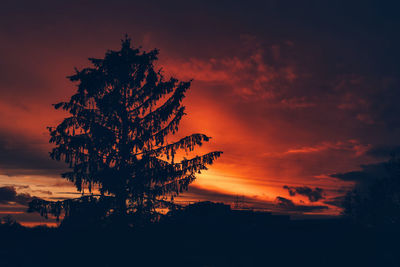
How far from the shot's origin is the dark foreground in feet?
45.5

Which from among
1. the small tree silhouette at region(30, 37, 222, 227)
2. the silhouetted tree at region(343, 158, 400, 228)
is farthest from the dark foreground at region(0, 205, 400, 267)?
the silhouetted tree at region(343, 158, 400, 228)

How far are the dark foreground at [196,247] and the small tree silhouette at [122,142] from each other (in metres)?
1.43

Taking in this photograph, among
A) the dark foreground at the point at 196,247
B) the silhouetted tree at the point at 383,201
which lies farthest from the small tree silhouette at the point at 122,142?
the silhouetted tree at the point at 383,201

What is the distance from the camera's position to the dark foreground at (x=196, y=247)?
13875 mm

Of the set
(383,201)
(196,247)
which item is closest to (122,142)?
(196,247)

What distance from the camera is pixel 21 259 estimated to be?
44.7ft

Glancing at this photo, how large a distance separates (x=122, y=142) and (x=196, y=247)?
5.95 metres

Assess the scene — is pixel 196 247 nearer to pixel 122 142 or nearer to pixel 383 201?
pixel 122 142

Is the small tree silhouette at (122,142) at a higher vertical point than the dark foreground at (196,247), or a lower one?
higher

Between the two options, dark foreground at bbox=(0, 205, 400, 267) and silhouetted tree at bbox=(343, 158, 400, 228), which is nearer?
dark foreground at bbox=(0, 205, 400, 267)

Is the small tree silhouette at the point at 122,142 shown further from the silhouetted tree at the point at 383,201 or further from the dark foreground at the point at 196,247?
the silhouetted tree at the point at 383,201

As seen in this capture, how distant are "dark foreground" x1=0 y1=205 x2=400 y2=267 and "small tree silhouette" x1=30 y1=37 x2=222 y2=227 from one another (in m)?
1.43

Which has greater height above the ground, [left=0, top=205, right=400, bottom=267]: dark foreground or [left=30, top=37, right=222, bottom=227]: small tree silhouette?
[left=30, top=37, right=222, bottom=227]: small tree silhouette

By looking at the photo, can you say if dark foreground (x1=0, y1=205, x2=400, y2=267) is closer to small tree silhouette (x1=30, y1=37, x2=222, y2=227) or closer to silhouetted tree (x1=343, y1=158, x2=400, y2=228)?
small tree silhouette (x1=30, y1=37, x2=222, y2=227)
